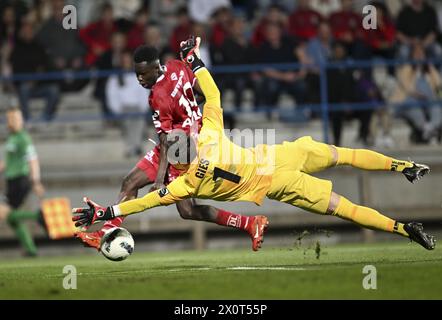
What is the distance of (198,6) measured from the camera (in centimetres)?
2345

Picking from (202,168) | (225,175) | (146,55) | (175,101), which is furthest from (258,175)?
(146,55)

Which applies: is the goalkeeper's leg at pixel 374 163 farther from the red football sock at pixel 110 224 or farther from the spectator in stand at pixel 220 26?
the spectator in stand at pixel 220 26

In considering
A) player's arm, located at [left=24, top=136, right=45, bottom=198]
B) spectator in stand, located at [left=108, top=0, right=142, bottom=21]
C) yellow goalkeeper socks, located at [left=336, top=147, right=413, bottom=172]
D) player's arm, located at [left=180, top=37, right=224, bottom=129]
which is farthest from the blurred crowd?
player's arm, located at [left=180, top=37, right=224, bottom=129]

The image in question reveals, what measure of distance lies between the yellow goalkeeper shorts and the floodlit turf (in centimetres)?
76

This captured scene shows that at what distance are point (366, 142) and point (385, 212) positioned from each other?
5.34 feet

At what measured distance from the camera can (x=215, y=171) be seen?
40.2ft

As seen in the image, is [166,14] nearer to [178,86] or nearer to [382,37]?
[382,37]

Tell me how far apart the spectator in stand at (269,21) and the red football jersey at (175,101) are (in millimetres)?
8231

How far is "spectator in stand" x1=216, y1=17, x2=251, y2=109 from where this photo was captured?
2120cm

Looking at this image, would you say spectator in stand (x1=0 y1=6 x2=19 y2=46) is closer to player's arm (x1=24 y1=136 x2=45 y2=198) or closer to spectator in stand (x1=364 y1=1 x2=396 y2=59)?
player's arm (x1=24 y1=136 x2=45 y2=198)

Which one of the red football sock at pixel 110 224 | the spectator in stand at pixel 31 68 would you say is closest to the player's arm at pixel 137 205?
the red football sock at pixel 110 224

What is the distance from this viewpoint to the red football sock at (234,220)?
1360cm

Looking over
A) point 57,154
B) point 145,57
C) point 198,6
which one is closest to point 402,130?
point 198,6

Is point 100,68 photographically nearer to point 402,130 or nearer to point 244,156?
point 402,130
